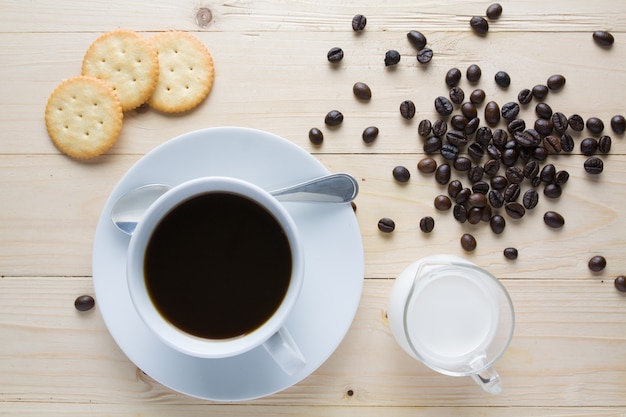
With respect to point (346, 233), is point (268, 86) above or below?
above

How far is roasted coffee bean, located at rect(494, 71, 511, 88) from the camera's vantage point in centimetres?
136

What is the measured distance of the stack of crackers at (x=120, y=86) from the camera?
1319mm

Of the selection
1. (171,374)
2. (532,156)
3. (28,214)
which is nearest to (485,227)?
(532,156)

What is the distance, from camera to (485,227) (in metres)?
1.37

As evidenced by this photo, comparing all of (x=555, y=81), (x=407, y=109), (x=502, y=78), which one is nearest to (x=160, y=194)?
(x=407, y=109)

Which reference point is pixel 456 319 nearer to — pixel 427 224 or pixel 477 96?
pixel 427 224

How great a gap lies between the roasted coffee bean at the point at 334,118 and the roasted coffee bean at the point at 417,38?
0.22 metres

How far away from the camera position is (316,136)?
1335 mm

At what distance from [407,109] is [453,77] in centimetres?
12

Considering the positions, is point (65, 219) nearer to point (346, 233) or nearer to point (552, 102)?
point (346, 233)

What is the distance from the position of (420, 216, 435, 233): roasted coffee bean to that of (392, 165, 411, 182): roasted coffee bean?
0.09 metres

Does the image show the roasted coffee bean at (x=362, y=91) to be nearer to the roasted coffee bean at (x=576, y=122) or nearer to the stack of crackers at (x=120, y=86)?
the stack of crackers at (x=120, y=86)

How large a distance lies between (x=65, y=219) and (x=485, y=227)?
90 centimetres

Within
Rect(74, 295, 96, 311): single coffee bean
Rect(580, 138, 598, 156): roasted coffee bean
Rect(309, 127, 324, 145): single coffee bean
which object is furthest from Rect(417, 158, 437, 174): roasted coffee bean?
Rect(74, 295, 96, 311): single coffee bean
